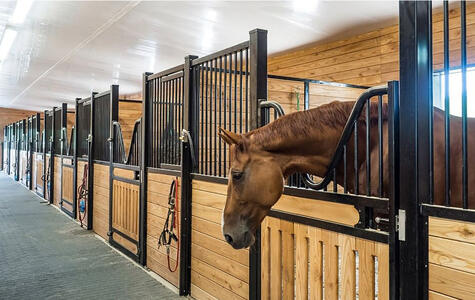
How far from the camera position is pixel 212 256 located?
2.38 m

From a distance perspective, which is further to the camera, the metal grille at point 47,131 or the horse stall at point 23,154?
the horse stall at point 23,154

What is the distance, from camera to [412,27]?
45.8 inches

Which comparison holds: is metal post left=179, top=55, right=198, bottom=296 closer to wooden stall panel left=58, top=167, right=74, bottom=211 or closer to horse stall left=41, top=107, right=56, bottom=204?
wooden stall panel left=58, top=167, right=74, bottom=211

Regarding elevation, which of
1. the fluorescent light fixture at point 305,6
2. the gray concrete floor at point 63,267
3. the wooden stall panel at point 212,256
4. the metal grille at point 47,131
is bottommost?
the gray concrete floor at point 63,267

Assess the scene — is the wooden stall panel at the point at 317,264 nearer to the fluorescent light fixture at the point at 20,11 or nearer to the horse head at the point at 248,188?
the horse head at the point at 248,188

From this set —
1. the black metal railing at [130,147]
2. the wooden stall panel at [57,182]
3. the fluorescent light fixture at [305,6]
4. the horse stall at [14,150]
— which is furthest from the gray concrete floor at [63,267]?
the horse stall at [14,150]

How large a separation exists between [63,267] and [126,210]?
758 millimetres

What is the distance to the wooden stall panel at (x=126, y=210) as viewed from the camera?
3539 millimetres

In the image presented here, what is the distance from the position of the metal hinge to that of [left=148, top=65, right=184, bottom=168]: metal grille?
77.5 inches

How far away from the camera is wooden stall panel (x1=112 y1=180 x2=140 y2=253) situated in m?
3.54

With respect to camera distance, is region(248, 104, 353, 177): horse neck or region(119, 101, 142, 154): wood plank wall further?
region(119, 101, 142, 154): wood plank wall

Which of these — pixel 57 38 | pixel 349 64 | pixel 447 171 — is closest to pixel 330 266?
pixel 447 171

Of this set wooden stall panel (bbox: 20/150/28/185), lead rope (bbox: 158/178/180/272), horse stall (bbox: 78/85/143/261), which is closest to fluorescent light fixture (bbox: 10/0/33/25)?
horse stall (bbox: 78/85/143/261)

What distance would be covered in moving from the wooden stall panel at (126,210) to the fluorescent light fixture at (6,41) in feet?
7.48
